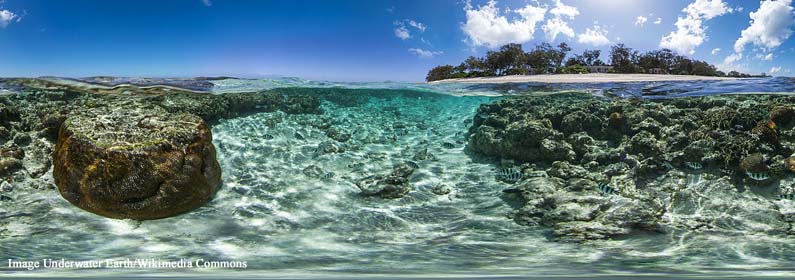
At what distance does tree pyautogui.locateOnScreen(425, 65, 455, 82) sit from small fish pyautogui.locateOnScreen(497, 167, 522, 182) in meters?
26.1

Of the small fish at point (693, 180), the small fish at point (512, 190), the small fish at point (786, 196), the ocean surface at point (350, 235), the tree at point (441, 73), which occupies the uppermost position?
the tree at point (441, 73)

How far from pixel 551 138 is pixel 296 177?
4.92 meters

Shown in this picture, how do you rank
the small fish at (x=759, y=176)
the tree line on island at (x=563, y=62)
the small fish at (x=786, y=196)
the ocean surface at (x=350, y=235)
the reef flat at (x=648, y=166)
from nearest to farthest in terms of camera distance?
the ocean surface at (x=350, y=235) < the reef flat at (x=648, y=166) < the small fish at (x=786, y=196) < the small fish at (x=759, y=176) < the tree line on island at (x=563, y=62)

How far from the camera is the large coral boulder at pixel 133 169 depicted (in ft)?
18.3

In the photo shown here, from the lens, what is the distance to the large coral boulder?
18.3 feet

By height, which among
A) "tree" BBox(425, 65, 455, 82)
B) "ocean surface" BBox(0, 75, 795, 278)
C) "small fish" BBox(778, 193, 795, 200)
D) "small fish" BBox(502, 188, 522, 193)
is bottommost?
"ocean surface" BBox(0, 75, 795, 278)

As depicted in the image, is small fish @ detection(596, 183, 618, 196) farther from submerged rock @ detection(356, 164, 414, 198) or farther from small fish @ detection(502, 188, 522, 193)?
submerged rock @ detection(356, 164, 414, 198)

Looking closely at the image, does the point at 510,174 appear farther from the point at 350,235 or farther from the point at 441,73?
the point at 441,73

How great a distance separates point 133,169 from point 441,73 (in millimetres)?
31228

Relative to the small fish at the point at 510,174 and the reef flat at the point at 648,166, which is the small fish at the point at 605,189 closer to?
the reef flat at the point at 648,166

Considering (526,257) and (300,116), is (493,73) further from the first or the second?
(526,257)

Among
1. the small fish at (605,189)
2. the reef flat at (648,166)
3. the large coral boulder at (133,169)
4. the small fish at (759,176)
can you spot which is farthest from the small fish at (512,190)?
the large coral boulder at (133,169)

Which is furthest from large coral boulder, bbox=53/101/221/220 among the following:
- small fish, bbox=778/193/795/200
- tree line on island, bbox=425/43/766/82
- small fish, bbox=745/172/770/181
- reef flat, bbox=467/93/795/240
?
tree line on island, bbox=425/43/766/82

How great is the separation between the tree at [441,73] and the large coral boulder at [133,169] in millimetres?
28410
